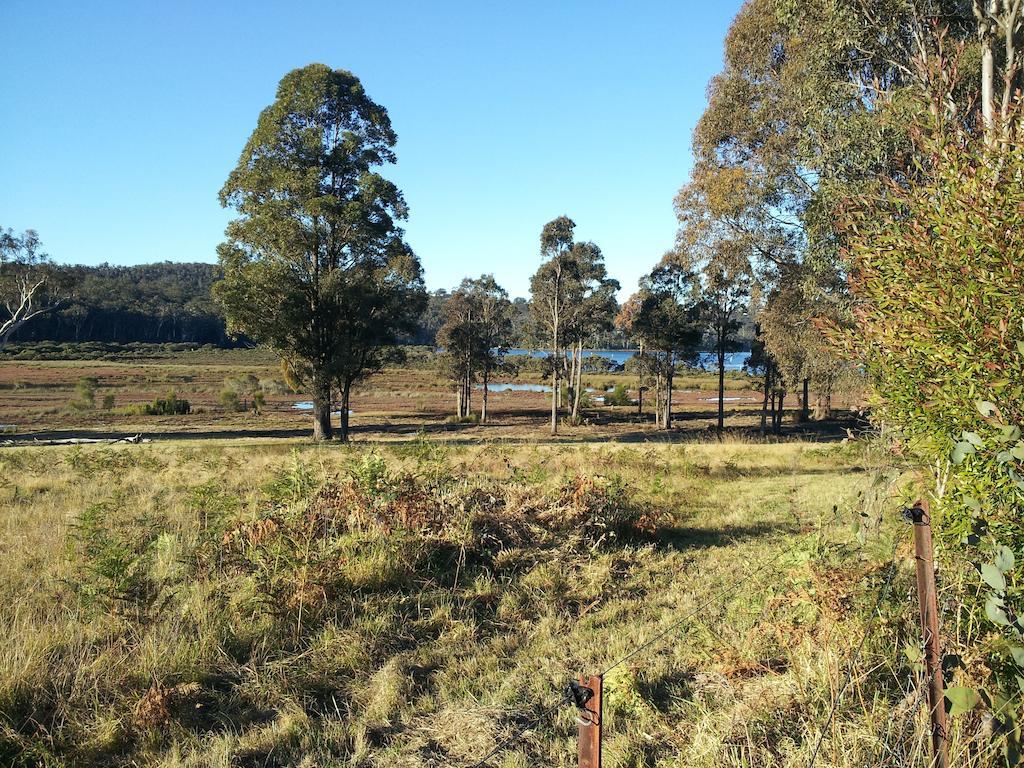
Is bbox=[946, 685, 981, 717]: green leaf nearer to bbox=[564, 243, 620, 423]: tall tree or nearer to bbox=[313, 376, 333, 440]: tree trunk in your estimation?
bbox=[313, 376, 333, 440]: tree trunk

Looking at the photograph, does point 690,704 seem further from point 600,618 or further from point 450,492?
point 450,492

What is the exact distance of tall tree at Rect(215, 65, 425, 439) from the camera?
21.9 m

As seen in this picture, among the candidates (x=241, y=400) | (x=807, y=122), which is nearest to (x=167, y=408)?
(x=241, y=400)

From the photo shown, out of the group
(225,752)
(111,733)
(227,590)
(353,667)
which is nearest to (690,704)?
(353,667)

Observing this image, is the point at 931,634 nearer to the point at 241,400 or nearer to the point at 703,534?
the point at 703,534

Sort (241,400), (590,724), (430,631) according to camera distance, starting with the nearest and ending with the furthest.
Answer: (590,724) → (430,631) → (241,400)

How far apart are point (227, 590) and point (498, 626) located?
239cm

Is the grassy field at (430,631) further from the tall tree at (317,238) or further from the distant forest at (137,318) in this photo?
the distant forest at (137,318)

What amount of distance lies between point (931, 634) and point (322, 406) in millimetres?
23499

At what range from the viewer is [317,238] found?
23.0 meters

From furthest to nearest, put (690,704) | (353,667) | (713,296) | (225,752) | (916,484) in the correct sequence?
(713,296) → (916,484) → (353,667) → (690,704) → (225,752)

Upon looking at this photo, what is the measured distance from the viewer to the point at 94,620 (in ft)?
15.3

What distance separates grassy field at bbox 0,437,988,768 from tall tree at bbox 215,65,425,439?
1440 cm

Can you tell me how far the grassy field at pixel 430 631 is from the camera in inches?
142
